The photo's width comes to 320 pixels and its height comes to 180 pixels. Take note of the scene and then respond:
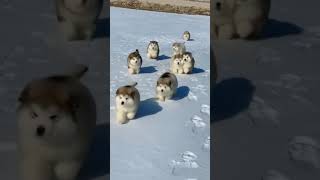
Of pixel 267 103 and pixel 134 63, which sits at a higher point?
pixel 134 63

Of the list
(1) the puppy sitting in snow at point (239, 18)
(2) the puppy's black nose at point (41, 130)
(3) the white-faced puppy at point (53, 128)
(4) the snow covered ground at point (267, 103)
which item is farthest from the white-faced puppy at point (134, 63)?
(2) the puppy's black nose at point (41, 130)

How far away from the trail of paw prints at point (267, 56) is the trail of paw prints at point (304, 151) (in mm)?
1623

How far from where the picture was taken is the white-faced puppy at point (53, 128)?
8.44 feet

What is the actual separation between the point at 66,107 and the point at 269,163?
1.44 m

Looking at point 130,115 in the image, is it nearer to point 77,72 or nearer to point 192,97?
point 192,97

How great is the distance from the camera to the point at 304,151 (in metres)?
3.31

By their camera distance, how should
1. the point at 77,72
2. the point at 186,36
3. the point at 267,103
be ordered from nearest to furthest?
the point at 77,72 < the point at 267,103 < the point at 186,36

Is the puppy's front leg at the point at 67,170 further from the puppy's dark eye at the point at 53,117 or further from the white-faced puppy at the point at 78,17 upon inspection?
the white-faced puppy at the point at 78,17

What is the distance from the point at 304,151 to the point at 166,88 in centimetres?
140

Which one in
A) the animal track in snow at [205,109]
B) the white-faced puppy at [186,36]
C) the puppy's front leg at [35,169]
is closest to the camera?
the puppy's front leg at [35,169]

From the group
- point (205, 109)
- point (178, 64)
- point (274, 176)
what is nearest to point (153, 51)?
point (178, 64)

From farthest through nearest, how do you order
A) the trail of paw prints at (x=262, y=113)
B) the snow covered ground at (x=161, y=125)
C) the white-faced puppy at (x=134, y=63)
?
the white-faced puppy at (x=134, y=63) < the trail of paw prints at (x=262, y=113) < the snow covered ground at (x=161, y=125)

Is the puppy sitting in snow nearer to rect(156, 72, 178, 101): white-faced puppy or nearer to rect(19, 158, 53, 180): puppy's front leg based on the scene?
rect(156, 72, 178, 101): white-faced puppy

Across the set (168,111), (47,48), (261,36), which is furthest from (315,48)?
(47,48)
